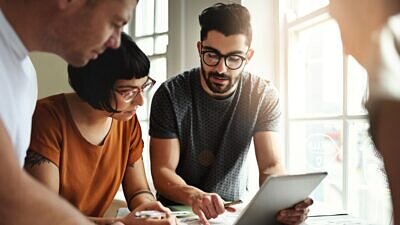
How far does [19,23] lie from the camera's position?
62cm

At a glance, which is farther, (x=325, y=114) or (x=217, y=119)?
(x=325, y=114)

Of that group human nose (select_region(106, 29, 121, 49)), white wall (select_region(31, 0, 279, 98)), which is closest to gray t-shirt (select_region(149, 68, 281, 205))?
white wall (select_region(31, 0, 279, 98))

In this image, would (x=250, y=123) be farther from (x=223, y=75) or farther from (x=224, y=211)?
(x=224, y=211)

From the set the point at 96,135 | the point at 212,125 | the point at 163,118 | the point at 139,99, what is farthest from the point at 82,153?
the point at 212,125

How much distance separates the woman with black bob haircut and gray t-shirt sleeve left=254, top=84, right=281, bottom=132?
36 centimetres

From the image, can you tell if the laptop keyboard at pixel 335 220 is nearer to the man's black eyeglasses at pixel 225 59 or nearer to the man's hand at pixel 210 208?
the man's hand at pixel 210 208

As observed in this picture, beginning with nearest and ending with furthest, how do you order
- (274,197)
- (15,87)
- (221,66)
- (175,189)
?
(15,87) → (274,197) → (175,189) → (221,66)

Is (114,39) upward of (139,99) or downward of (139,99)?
upward

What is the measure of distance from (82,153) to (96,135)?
0.06 m

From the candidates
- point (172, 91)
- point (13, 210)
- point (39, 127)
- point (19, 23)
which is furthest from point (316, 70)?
point (13, 210)

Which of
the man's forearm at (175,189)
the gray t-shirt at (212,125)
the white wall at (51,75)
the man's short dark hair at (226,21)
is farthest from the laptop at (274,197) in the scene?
the white wall at (51,75)

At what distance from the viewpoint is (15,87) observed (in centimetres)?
68

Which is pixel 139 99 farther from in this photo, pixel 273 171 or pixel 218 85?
pixel 273 171

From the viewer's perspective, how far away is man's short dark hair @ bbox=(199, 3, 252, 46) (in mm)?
1311
